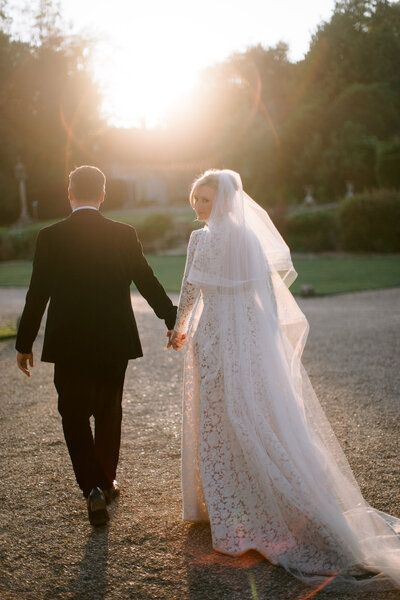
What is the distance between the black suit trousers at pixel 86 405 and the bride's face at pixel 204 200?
94 cm

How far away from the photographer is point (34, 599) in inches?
104

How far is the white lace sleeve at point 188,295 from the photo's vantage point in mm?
3342

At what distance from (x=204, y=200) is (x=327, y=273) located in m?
16.3

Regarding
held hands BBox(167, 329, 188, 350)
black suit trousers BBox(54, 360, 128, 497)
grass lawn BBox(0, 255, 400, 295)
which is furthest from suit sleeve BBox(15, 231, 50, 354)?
grass lawn BBox(0, 255, 400, 295)

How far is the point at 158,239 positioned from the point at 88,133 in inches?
685

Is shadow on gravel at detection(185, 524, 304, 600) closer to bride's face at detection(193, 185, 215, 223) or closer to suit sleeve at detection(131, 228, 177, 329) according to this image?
suit sleeve at detection(131, 228, 177, 329)

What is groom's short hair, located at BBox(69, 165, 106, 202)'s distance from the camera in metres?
3.44

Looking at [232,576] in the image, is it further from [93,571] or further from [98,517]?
[98,517]

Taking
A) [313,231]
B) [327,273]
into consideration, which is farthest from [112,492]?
[313,231]

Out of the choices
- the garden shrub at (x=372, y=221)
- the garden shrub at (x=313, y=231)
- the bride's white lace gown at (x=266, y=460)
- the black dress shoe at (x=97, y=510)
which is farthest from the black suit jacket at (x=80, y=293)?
the garden shrub at (x=313, y=231)

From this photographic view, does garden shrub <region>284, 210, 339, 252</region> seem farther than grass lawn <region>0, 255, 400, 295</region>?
Yes

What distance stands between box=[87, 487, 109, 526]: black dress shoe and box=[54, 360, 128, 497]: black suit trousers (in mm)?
95

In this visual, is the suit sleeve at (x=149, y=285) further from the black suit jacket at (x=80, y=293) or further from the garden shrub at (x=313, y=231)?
the garden shrub at (x=313, y=231)

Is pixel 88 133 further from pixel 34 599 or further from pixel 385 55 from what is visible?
pixel 385 55
